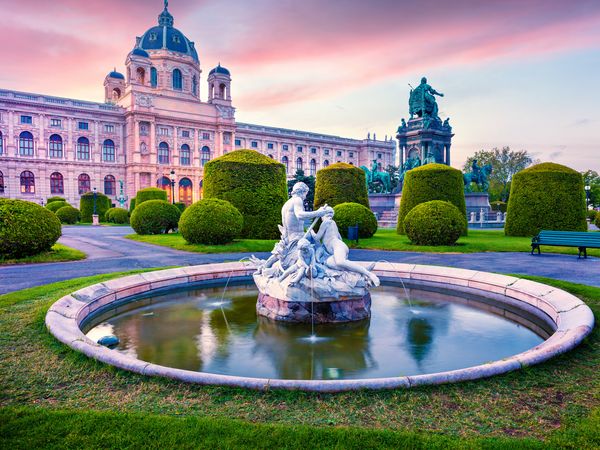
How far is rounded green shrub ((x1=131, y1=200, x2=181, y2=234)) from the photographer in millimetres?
21469

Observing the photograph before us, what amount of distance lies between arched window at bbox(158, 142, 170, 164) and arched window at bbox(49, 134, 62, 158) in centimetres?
1376

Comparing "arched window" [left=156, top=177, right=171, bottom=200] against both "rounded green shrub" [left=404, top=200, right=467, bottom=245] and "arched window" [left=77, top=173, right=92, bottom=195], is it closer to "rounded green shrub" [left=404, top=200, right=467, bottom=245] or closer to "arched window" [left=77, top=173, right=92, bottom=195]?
"arched window" [left=77, top=173, right=92, bottom=195]

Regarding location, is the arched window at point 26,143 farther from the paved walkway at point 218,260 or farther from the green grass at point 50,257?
the green grass at point 50,257

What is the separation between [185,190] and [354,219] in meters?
53.4

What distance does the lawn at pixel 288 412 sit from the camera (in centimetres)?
293

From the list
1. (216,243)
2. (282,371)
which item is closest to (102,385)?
(282,371)

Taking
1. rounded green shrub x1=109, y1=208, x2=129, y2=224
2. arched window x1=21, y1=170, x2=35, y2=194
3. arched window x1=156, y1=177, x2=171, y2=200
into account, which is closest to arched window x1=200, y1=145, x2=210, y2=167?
arched window x1=156, y1=177, x2=171, y2=200

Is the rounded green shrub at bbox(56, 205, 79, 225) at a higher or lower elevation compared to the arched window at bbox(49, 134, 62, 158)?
lower

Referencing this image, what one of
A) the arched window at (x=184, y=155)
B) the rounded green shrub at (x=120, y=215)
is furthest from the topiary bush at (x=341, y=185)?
the arched window at (x=184, y=155)

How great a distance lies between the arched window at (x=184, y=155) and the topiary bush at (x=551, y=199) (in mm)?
56855

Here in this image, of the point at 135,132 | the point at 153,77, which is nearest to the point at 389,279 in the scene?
the point at 135,132

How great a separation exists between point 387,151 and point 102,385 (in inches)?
3666

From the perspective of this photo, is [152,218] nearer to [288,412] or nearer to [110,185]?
[288,412]

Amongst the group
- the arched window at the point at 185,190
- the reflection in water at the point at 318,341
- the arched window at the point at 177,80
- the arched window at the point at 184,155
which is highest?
the arched window at the point at 177,80
